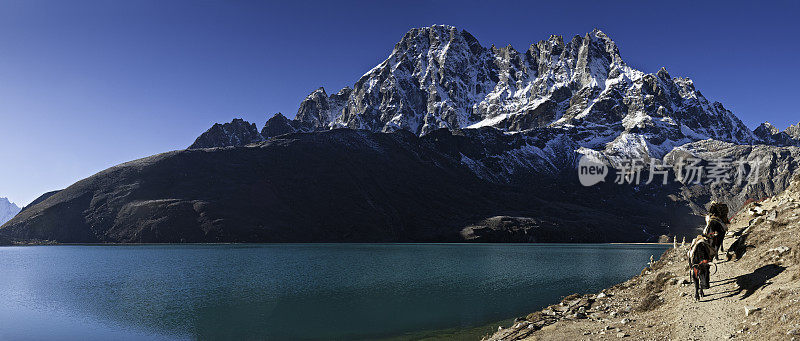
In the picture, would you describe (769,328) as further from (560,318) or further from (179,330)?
(179,330)

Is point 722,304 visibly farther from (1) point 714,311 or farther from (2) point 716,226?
(2) point 716,226

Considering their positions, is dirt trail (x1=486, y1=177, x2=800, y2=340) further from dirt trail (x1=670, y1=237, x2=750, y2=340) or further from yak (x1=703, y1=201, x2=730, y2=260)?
yak (x1=703, y1=201, x2=730, y2=260)

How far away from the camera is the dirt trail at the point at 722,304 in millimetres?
17422

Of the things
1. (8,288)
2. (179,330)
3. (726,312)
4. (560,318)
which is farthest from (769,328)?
(8,288)

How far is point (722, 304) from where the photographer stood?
66.6 feet

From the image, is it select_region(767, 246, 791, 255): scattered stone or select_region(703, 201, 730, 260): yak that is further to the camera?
select_region(703, 201, 730, 260): yak

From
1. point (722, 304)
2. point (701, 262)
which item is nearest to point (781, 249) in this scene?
point (701, 262)

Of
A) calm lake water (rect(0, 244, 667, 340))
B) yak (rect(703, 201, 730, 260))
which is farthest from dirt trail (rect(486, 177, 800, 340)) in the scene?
calm lake water (rect(0, 244, 667, 340))

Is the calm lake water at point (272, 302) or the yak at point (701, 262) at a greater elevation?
the yak at point (701, 262)

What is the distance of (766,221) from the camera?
26.2m

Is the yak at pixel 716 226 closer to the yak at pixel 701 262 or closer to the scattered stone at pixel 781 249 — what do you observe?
the scattered stone at pixel 781 249

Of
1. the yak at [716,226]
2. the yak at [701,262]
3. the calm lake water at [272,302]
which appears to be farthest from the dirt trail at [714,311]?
the calm lake water at [272,302]

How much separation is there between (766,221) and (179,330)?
151 feet

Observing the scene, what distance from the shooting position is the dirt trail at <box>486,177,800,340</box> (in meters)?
17.4
